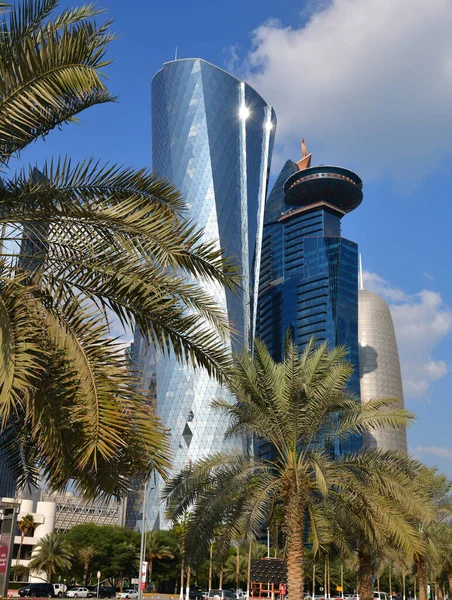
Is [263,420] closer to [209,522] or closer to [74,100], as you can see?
[209,522]

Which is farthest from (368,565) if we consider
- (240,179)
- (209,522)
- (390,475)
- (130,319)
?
(240,179)

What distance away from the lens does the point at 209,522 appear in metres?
17.0

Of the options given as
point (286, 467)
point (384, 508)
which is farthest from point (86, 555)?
point (384, 508)

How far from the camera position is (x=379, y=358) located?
563 feet

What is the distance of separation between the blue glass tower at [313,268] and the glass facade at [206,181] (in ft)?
88.4

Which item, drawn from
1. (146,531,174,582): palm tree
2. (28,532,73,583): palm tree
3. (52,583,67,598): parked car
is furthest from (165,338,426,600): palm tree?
(146,531,174,582): palm tree

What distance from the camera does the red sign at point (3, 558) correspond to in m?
17.5

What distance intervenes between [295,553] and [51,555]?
52223mm

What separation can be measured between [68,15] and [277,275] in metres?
153

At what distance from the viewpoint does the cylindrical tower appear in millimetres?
168375

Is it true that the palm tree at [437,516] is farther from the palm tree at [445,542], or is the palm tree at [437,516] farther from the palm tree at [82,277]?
the palm tree at [82,277]

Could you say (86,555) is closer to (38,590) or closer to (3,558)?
(38,590)

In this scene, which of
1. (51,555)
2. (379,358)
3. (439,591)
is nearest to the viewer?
(51,555)

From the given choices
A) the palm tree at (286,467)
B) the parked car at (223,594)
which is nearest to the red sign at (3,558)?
the palm tree at (286,467)
